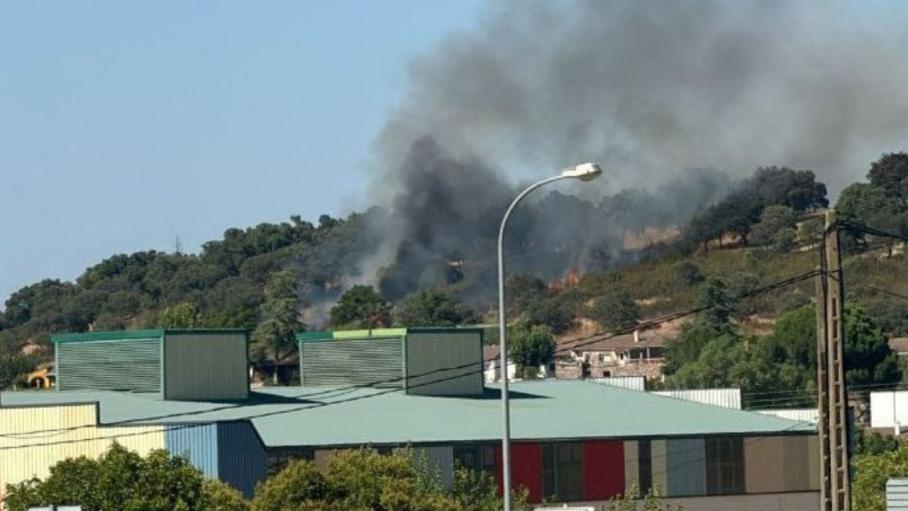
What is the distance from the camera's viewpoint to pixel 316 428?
9362cm

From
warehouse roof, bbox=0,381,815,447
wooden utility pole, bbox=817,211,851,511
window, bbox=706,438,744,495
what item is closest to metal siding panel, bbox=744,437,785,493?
window, bbox=706,438,744,495

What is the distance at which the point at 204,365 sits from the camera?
93.7 meters

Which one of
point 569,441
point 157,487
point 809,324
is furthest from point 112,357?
point 809,324

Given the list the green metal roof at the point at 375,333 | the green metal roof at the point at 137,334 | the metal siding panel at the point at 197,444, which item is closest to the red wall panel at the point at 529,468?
the green metal roof at the point at 375,333

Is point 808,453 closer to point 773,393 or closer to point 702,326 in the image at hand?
point 773,393

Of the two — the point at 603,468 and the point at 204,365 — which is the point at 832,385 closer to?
the point at 204,365

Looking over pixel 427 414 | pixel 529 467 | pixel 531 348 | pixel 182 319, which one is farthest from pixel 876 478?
pixel 531 348

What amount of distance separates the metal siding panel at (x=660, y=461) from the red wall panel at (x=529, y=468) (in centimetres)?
489

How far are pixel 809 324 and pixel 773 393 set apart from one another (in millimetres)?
20486

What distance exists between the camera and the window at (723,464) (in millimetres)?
100062

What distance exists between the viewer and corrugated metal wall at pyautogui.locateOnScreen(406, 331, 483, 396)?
336ft

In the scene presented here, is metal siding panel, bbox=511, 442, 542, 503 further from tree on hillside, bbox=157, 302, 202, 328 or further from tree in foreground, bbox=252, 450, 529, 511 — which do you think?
tree on hillside, bbox=157, 302, 202, 328

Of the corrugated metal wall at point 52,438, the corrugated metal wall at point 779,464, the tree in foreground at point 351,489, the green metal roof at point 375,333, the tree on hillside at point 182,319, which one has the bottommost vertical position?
the corrugated metal wall at point 779,464

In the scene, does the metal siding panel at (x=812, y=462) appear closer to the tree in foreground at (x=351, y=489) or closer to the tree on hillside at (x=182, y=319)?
the tree in foreground at (x=351, y=489)
